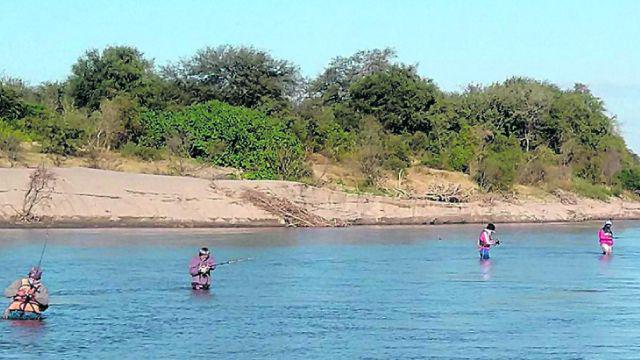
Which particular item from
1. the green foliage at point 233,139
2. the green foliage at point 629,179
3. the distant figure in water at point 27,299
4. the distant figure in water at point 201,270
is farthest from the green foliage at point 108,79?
the distant figure in water at point 27,299

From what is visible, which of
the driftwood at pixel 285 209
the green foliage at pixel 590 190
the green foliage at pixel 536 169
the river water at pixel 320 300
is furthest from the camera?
the green foliage at pixel 590 190

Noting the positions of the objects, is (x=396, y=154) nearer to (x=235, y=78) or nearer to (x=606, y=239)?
(x=235, y=78)

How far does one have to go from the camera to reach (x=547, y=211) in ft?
220

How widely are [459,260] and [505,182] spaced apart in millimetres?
28495

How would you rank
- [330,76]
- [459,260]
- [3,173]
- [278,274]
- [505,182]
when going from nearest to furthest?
[278,274] < [459,260] < [3,173] < [505,182] < [330,76]

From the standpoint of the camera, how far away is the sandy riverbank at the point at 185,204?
45.7 m

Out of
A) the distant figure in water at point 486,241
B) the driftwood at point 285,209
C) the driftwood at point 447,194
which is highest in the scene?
the driftwood at point 447,194

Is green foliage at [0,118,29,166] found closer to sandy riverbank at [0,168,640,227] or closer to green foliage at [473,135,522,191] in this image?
sandy riverbank at [0,168,640,227]

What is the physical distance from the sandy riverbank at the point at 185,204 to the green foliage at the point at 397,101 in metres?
11.9

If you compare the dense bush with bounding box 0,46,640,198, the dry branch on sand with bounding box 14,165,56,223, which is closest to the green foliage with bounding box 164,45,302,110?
the dense bush with bounding box 0,46,640,198

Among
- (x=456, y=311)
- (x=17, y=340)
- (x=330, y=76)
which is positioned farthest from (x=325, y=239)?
(x=330, y=76)

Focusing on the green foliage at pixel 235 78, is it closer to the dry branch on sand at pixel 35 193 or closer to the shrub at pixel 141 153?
the shrub at pixel 141 153

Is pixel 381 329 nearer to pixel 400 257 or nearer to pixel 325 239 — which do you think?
pixel 400 257

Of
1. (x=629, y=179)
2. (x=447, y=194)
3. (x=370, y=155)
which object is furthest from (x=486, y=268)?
(x=629, y=179)
